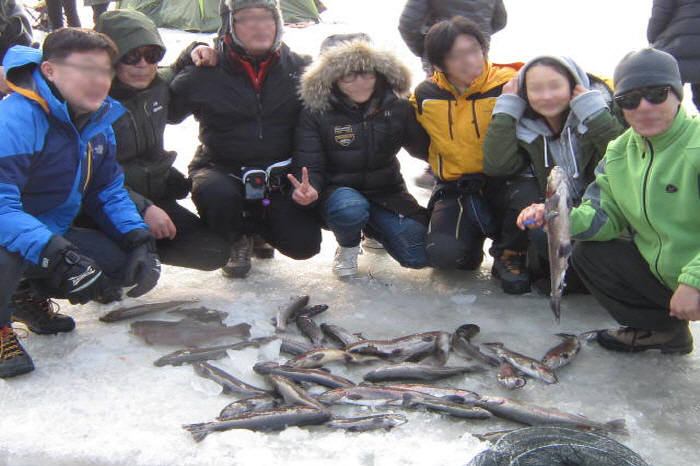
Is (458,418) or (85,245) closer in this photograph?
(458,418)

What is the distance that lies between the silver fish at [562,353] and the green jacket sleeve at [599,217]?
0.63 metres

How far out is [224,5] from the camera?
5059mm

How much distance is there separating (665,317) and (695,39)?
364 centimetres

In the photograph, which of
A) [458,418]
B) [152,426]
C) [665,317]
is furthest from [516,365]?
[152,426]

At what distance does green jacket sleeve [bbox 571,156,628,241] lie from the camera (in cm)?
369

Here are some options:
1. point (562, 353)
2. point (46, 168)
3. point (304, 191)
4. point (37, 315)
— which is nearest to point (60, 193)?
point (46, 168)

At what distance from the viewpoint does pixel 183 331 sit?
423 cm

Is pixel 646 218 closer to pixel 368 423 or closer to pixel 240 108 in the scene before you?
pixel 368 423

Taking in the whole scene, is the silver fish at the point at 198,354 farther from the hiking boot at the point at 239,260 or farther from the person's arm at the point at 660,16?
the person's arm at the point at 660,16

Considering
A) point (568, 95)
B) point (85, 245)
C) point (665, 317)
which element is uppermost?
point (568, 95)

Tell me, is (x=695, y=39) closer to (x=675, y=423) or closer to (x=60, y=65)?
(x=675, y=423)

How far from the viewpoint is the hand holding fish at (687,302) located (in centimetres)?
313

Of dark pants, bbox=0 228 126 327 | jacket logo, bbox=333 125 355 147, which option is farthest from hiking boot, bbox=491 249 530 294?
dark pants, bbox=0 228 126 327

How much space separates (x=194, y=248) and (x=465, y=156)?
2063mm
